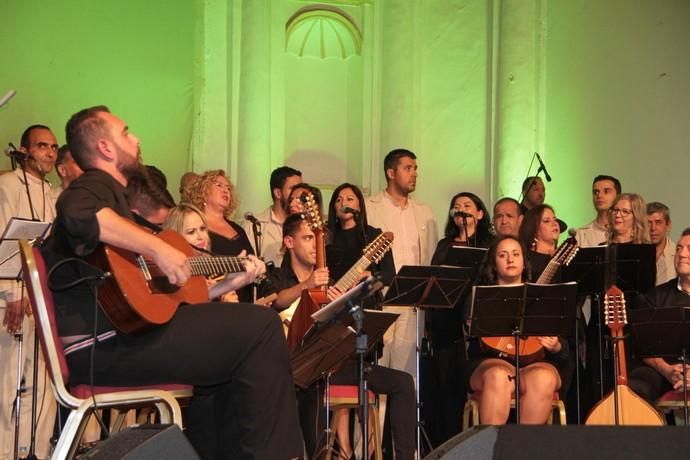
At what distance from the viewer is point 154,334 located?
373cm

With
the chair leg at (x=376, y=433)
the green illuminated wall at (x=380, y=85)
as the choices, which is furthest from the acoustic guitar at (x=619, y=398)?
the green illuminated wall at (x=380, y=85)

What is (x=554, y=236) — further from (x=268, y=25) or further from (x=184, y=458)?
(x=184, y=458)

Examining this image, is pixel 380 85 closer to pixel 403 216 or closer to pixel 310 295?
pixel 403 216

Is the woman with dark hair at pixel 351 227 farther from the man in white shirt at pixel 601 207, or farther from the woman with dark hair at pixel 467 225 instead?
the man in white shirt at pixel 601 207

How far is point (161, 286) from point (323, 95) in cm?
648

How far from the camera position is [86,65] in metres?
9.16

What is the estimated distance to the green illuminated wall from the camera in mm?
9102

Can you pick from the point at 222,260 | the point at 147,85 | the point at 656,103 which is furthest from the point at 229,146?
the point at 222,260

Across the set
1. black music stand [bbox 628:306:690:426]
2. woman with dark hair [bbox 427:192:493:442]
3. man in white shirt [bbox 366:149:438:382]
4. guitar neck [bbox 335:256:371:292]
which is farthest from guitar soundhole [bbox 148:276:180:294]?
man in white shirt [bbox 366:149:438:382]

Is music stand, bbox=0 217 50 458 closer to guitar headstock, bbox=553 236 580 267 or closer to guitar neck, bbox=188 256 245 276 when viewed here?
guitar neck, bbox=188 256 245 276

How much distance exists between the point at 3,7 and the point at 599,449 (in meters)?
7.49

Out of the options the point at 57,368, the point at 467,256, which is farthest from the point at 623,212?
the point at 57,368

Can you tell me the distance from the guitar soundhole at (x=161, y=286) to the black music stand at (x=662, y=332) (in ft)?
10.5

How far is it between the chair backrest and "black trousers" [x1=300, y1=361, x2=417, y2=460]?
2.75 meters
